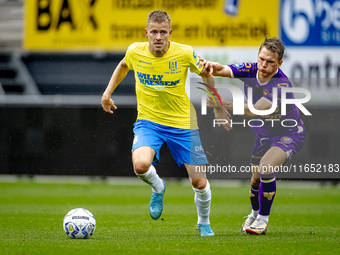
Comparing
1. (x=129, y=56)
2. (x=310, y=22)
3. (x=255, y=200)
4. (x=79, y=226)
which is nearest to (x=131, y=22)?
(x=310, y=22)

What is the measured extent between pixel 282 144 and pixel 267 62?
835 millimetres

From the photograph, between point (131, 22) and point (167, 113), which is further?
point (131, 22)

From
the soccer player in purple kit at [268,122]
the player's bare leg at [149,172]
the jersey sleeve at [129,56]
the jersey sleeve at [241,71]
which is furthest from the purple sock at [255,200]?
the jersey sleeve at [129,56]

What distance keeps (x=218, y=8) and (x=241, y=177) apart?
4.23 metres

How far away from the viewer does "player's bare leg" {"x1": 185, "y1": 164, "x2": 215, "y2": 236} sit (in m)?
5.26

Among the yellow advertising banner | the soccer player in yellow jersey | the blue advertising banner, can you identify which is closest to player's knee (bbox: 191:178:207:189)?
the soccer player in yellow jersey

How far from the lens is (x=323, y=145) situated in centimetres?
1120

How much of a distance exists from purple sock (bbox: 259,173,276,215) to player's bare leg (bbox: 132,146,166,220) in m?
1.04

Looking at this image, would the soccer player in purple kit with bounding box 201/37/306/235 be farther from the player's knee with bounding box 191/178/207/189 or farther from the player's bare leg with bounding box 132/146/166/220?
the player's bare leg with bounding box 132/146/166/220

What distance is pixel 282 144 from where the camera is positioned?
5.26m

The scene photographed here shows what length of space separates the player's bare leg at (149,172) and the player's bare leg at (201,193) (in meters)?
0.41

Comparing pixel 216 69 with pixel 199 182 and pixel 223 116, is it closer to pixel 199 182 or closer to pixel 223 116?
pixel 223 116

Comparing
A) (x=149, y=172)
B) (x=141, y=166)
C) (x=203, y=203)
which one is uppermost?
(x=141, y=166)

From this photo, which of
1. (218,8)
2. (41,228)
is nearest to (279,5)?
(218,8)
